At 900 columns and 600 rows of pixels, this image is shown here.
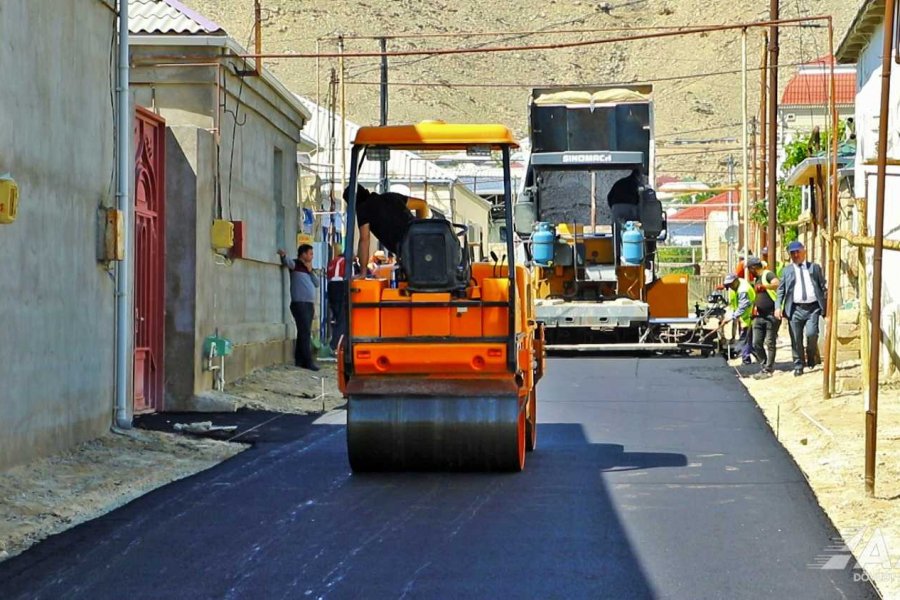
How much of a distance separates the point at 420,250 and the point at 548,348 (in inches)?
540

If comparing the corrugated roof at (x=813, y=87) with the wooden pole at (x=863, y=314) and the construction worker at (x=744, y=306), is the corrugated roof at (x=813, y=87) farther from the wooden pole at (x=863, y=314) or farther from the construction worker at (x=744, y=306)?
the wooden pole at (x=863, y=314)

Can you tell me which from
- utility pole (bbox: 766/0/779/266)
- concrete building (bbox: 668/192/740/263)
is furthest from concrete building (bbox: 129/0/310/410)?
concrete building (bbox: 668/192/740/263)

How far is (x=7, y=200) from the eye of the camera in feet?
35.0

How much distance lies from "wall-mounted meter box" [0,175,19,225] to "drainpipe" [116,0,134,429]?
10.9ft

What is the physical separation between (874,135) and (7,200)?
14.5 metres

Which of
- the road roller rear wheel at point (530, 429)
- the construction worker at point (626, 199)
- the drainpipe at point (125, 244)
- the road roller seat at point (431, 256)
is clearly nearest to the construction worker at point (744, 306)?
the construction worker at point (626, 199)

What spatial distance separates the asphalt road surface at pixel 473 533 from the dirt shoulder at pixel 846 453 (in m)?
0.20

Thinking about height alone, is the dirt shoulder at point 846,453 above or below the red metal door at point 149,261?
below

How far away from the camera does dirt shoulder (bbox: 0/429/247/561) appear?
954 cm

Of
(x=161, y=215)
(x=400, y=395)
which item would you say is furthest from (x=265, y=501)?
(x=161, y=215)

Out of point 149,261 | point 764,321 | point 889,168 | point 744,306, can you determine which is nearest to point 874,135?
point 764,321

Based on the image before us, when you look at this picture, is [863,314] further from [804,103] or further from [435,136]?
[804,103]

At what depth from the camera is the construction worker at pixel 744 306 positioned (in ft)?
75.6

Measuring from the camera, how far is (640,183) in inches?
1024
